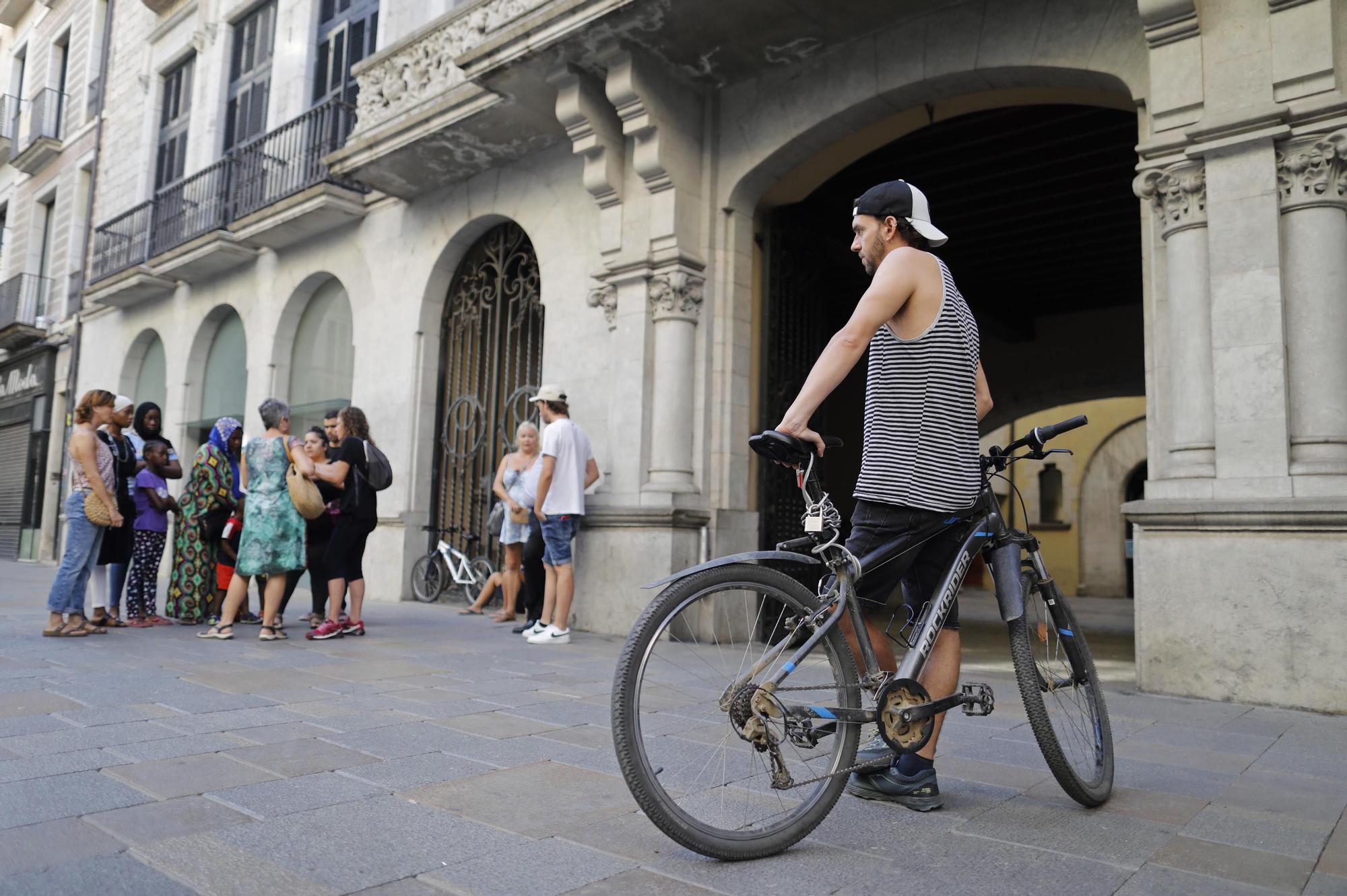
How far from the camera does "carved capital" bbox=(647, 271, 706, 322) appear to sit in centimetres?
855

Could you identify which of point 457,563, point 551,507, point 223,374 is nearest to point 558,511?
point 551,507

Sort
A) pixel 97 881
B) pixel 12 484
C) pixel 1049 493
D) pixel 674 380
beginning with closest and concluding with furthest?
pixel 97 881 → pixel 674 380 → pixel 12 484 → pixel 1049 493

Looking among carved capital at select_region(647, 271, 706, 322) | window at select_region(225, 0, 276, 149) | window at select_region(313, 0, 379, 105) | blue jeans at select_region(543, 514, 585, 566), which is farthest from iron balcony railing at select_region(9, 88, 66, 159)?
blue jeans at select_region(543, 514, 585, 566)

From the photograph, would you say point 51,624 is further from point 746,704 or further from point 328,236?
point 328,236

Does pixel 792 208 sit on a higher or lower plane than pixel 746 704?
higher

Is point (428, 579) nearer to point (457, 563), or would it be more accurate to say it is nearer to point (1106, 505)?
point (457, 563)

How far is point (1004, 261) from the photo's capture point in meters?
13.0

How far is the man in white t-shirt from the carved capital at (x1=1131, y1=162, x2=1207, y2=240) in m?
4.40

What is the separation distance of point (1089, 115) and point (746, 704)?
8.14 meters

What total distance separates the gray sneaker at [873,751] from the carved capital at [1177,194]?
14.2 feet

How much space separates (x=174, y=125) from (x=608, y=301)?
13633 mm

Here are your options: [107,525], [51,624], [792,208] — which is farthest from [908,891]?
[792,208]

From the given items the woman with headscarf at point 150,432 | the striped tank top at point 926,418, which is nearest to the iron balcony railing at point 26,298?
the woman with headscarf at point 150,432

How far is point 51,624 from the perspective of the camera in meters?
7.14
